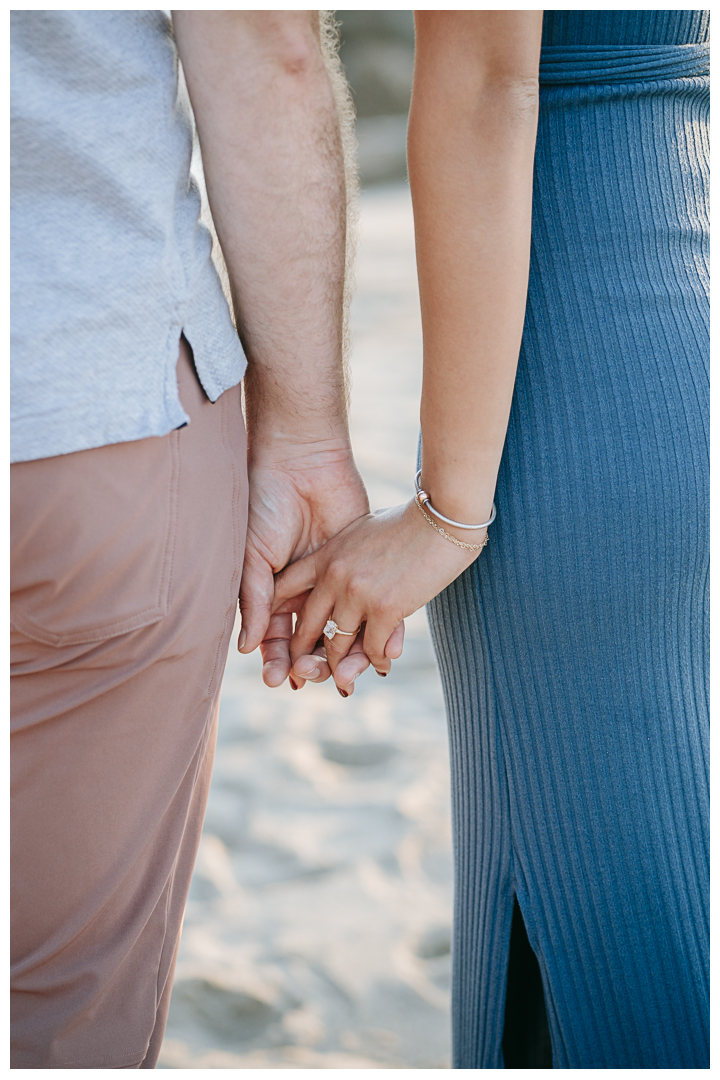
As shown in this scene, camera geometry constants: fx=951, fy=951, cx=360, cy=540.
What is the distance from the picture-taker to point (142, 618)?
35.9 inches

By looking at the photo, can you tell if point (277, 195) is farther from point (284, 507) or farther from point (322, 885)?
point (322, 885)

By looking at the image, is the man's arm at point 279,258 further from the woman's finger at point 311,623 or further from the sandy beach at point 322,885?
the sandy beach at point 322,885

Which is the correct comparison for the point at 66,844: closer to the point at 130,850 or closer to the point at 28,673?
the point at 130,850

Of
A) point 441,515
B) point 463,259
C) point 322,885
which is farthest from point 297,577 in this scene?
point 322,885

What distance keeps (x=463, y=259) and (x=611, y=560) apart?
1.17ft

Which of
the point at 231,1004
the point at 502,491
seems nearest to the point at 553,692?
the point at 502,491

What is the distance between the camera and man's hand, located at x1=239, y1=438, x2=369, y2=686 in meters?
1.21

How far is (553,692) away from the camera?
1.09 meters

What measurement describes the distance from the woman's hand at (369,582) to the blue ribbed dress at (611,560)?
60 mm

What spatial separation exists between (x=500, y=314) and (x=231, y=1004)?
164 centimetres

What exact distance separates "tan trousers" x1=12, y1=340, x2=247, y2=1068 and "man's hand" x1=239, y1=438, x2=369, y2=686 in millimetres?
160

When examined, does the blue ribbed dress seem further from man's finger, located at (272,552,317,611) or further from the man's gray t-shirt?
the man's gray t-shirt

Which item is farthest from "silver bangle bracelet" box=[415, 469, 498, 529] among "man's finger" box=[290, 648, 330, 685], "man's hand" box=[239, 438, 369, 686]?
"man's finger" box=[290, 648, 330, 685]

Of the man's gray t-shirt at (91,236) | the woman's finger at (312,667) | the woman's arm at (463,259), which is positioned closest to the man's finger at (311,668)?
the woman's finger at (312,667)
